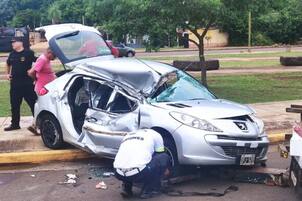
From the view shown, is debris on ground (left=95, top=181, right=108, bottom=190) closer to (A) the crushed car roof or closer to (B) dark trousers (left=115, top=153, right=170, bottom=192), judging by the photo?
(B) dark trousers (left=115, top=153, right=170, bottom=192)

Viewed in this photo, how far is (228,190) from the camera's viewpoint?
275 inches

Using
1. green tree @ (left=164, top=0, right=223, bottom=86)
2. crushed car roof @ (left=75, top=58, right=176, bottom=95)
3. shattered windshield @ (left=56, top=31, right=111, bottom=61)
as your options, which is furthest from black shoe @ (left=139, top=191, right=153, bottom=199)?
green tree @ (left=164, top=0, right=223, bottom=86)

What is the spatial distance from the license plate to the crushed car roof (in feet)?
5.25

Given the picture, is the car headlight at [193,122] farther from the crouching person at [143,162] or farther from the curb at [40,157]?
the curb at [40,157]

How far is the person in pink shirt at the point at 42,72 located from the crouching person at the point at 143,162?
3466mm

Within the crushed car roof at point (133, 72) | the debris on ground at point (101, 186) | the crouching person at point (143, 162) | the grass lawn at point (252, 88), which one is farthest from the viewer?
the grass lawn at point (252, 88)

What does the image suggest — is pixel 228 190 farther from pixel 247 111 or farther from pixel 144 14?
pixel 144 14

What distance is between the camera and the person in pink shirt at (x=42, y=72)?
9.88m

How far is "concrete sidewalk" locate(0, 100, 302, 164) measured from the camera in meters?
9.07

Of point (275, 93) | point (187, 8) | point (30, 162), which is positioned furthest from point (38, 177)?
point (275, 93)

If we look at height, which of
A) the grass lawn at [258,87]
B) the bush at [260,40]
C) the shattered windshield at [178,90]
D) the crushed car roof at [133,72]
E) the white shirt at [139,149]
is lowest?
the bush at [260,40]

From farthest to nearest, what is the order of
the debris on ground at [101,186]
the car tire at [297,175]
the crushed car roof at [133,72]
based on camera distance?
the crushed car roof at [133,72] < the debris on ground at [101,186] < the car tire at [297,175]

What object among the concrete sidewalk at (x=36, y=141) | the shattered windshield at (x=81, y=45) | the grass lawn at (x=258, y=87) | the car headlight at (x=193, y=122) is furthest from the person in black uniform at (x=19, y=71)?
the grass lawn at (x=258, y=87)

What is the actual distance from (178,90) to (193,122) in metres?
1.04
